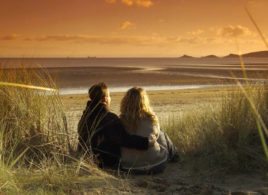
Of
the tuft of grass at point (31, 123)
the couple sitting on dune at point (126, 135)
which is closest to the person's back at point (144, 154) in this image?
the couple sitting on dune at point (126, 135)

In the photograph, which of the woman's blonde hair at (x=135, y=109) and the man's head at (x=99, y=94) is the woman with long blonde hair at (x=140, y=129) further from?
the man's head at (x=99, y=94)

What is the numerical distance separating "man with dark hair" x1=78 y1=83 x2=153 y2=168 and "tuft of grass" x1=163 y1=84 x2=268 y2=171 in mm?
820

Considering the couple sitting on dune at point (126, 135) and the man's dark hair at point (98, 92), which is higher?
the man's dark hair at point (98, 92)

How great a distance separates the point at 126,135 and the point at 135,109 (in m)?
0.32

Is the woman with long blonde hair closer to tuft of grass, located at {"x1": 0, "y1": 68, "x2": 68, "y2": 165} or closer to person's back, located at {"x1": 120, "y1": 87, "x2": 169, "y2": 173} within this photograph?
person's back, located at {"x1": 120, "y1": 87, "x2": 169, "y2": 173}

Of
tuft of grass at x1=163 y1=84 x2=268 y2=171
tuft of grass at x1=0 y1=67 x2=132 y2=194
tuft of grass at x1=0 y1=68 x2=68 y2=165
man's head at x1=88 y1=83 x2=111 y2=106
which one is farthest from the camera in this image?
tuft of grass at x1=0 y1=68 x2=68 y2=165

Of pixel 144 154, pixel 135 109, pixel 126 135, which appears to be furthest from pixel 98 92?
pixel 144 154

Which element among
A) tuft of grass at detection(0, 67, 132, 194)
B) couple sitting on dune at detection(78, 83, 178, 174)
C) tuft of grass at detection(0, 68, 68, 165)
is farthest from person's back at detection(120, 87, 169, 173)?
tuft of grass at detection(0, 68, 68, 165)

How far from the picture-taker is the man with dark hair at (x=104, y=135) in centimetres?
646

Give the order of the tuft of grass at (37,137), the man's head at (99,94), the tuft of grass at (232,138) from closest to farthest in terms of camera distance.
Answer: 1. the tuft of grass at (37,137)
2. the tuft of grass at (232,138)
3. the man's head at (99,94)

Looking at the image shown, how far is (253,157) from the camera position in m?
6.39

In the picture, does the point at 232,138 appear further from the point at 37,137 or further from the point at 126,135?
the point at 37,137

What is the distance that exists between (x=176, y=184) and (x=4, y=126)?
2.16 meters

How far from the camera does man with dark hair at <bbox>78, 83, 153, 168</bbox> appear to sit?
646 centimetres
